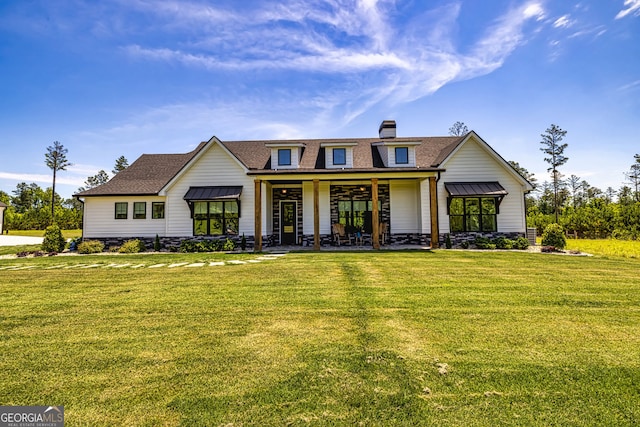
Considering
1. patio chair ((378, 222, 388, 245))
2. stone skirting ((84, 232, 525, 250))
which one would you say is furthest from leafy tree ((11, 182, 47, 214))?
patio chair ((378, 222, 388, 245))

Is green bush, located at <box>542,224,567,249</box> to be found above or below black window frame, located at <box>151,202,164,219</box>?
below

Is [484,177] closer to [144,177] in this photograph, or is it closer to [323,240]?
[323,240]

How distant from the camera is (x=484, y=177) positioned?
1661 cm

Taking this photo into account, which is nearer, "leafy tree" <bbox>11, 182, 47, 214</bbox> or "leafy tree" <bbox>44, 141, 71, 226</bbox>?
"leafy tree" <bbox>44, 141, 71, 226</bbox>

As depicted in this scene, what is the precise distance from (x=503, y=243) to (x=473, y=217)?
6.57 feet

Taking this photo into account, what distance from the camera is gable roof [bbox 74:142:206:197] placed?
57.4 ft

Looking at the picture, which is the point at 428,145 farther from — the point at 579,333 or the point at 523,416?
the point at 523,416

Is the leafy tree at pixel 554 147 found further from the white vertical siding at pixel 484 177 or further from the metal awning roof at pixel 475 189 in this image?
the metal awning roof at pixel 475 189

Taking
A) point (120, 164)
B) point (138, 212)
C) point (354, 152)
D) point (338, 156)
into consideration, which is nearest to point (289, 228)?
point (338, 156)

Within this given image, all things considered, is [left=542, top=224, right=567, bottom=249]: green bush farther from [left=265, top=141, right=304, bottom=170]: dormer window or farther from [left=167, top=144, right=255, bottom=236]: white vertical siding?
[left=167, top=144, right=255, bottom=236]: white vertical siding

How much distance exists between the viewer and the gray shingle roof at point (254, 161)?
1742 centimetres

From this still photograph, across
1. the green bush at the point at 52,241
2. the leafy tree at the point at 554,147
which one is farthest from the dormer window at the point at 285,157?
the leafy tree at the point at 554,147

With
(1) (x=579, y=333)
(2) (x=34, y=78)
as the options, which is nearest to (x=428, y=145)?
(1) (x=579, y=333)

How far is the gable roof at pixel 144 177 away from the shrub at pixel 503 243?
55.0 ft
